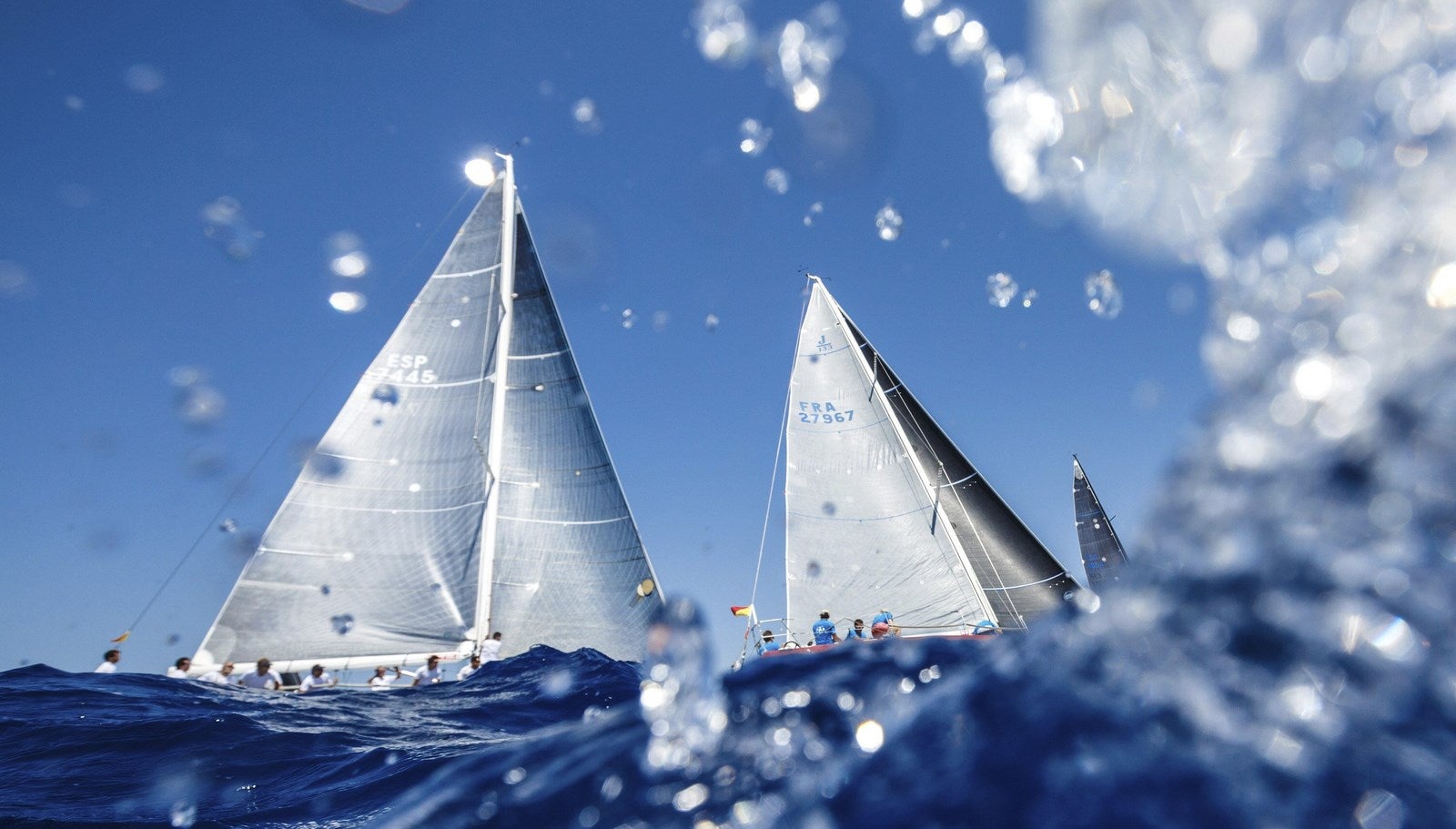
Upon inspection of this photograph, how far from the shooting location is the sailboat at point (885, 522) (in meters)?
13.0

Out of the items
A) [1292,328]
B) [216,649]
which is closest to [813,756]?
[1292,328]

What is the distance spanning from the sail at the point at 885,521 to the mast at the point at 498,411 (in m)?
5.72

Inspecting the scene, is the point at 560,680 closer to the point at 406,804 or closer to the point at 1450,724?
the point at 406,804

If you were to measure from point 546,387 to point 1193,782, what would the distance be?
565 inches

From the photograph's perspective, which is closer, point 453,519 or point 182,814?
point 182,814

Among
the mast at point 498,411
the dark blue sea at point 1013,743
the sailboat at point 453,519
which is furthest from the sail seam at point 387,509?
the dark blue sea at point 1013,743

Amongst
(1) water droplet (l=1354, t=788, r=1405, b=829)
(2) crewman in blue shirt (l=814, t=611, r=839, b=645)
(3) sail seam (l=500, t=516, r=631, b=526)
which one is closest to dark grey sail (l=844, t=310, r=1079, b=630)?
(2) crewman in blue shirt (l=814, t=611, r=839, b=645)

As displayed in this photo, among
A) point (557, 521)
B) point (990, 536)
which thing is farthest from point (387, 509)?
point (990, 536)

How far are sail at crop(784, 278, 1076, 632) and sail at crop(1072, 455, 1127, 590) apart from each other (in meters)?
8.06

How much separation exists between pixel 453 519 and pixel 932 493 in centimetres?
885

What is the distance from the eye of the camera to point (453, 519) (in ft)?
43.0

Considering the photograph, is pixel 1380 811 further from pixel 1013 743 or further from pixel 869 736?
pixel 869 736

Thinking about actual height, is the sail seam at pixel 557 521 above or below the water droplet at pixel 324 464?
below

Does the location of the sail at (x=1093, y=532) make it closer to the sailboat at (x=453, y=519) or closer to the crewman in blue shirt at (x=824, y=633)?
the crewman in blue shirt at (x=824, y=633)
